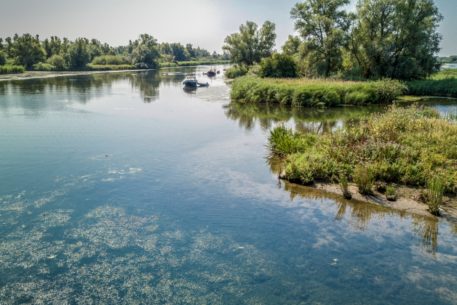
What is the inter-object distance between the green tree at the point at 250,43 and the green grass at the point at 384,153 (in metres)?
65.9

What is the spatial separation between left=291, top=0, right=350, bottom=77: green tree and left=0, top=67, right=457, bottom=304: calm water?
117 ft

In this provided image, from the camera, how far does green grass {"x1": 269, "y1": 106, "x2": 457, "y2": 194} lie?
49.1ft

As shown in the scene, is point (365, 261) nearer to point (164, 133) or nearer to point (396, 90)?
point (164, 133)

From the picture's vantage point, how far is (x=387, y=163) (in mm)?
15422

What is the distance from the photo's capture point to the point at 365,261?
10.1 meters

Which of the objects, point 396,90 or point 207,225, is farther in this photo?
point 396,90

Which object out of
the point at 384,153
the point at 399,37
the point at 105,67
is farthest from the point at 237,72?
the point at 384,153

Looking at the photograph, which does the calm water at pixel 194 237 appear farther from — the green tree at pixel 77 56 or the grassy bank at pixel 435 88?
the green tree at pixel 77 56

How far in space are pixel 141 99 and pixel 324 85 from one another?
22918 mm

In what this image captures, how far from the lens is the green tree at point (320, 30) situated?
5191cm

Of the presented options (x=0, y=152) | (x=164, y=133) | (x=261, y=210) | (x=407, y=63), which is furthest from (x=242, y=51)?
(x=261, y=210)

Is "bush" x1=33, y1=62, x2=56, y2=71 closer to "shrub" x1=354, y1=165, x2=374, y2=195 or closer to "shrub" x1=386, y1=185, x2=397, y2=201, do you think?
"shrub" x1=354, y1=165, x2=374, y2=195

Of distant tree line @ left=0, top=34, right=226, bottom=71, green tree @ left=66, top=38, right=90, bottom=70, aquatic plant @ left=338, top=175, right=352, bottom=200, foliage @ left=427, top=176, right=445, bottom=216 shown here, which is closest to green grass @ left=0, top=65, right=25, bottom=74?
distant tree line @ left=0, top=34, right=226, bottom=71

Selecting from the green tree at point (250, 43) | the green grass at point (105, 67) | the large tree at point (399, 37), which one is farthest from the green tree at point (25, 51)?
the large tree at point (399, 37)
